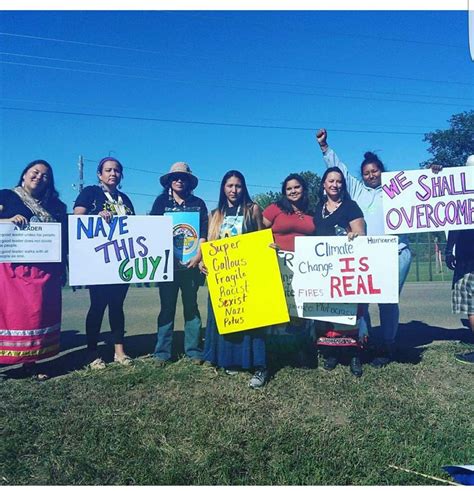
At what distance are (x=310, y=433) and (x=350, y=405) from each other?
1.91ft

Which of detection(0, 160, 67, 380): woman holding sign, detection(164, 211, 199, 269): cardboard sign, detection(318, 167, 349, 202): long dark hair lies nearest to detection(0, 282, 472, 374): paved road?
detection(0, 160, 67, 380): woman holding sign

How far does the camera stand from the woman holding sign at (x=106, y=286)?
4.14 m

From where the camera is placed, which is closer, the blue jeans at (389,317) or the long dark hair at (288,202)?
the long dark hair at (288,202)

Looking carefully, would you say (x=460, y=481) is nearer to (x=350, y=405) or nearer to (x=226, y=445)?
(x=350, y=405)

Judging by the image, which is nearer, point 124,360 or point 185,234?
point 185,234

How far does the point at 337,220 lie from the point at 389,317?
1.13m

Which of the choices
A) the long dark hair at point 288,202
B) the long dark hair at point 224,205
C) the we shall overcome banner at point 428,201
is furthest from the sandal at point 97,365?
the we shall overcome banner at point 428,201

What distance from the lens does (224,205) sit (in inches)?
167

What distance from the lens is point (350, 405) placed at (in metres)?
3.76

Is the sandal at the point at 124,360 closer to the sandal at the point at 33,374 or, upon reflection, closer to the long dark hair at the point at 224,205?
the sandal at the point at 33,374

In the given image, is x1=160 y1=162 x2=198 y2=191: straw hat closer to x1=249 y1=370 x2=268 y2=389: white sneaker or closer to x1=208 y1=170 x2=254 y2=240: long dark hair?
x1=208 y1=170 x2=254 y2=240: long dark hair

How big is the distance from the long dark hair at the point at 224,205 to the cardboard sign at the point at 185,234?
0.56 feet

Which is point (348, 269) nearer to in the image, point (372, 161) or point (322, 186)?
point (322, 186)

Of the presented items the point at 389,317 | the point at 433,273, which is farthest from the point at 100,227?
the point at 433,273
